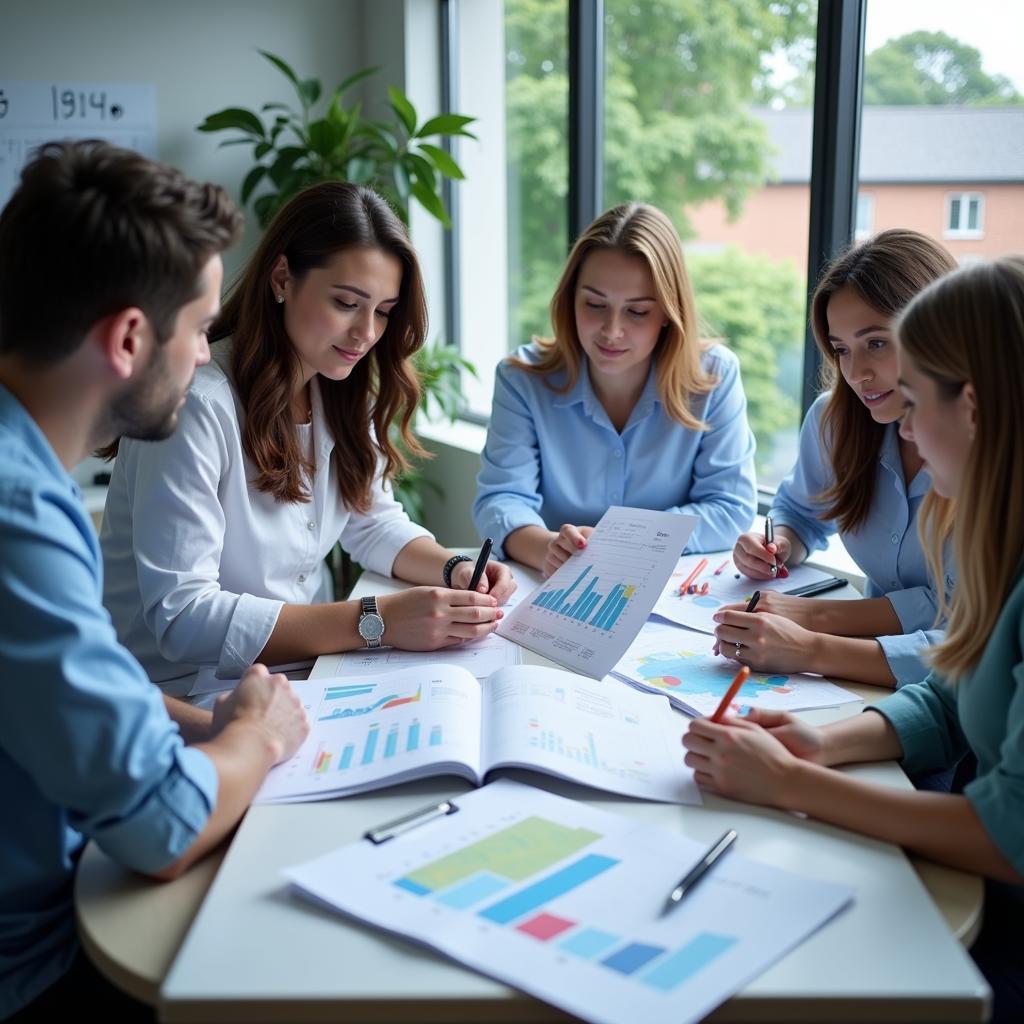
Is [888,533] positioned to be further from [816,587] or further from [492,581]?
[492,581]

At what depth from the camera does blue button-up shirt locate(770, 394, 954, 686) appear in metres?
1.46

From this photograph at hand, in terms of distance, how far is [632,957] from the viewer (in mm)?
849

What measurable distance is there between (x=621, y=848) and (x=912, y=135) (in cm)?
212

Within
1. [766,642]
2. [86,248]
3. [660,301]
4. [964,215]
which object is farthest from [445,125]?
[86,248]

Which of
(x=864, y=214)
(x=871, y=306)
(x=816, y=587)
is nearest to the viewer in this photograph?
(x=871, y=306)

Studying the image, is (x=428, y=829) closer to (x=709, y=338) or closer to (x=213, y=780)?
(x=213, y=780)

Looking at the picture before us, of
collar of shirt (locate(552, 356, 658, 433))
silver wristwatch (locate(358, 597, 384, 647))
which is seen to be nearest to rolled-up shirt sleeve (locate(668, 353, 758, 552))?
collar of shirt (locate(552, 356, 658, 433))

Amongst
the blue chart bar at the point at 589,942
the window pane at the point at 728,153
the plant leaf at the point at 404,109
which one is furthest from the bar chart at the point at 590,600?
the plant leaf at the point at 404,109

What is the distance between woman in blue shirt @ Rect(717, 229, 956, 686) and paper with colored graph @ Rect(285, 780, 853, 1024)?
1.70 feet

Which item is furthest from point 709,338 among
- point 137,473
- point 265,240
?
point 137,473

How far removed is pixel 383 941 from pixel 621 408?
1.62 m

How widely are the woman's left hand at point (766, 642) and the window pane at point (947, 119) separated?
1142mm

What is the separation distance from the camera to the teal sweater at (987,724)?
99 cm

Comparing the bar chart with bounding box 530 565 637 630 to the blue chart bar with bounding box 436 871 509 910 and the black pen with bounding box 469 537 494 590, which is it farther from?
the blue chart bar with bounding box 436 871 509 910
